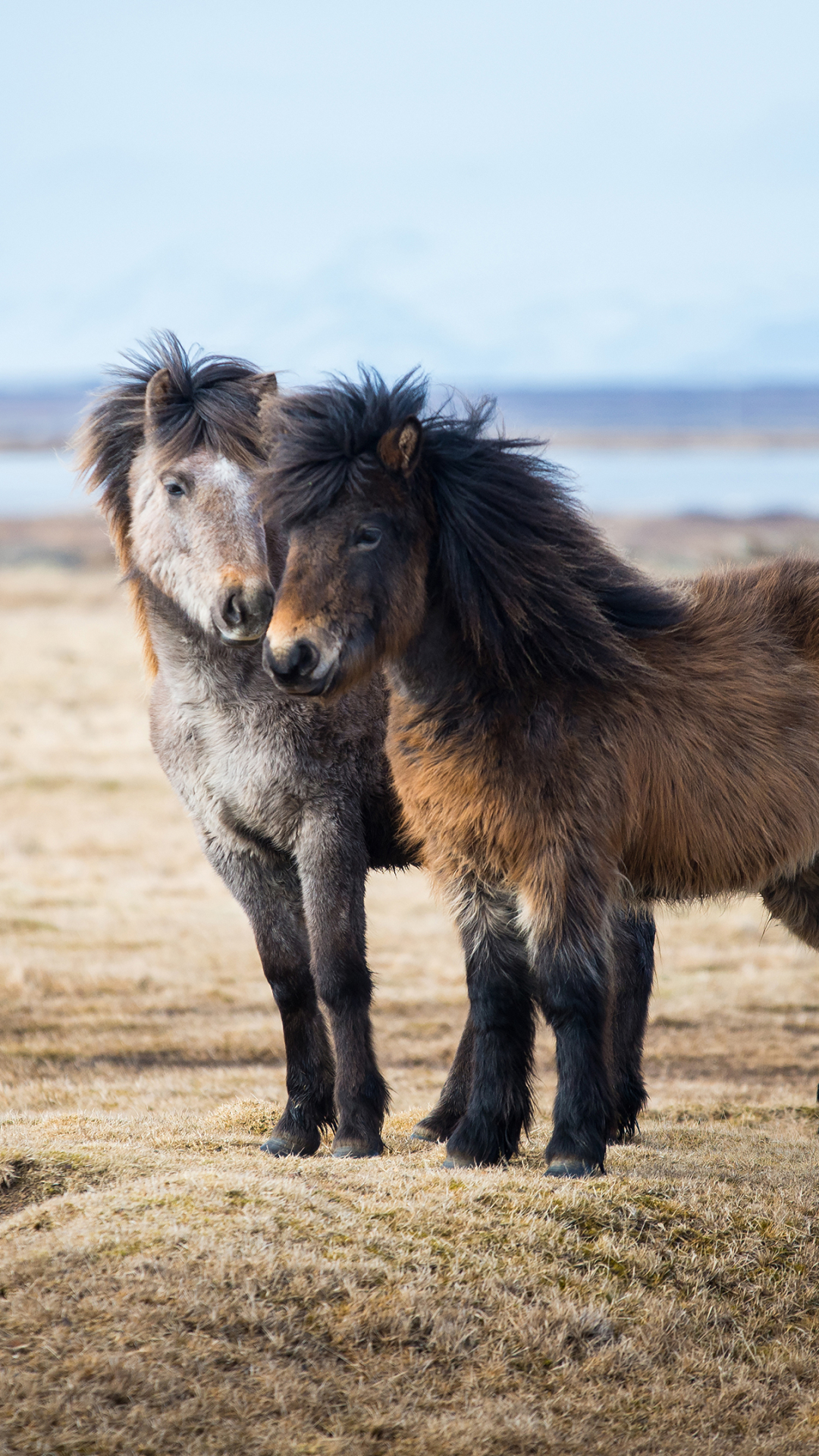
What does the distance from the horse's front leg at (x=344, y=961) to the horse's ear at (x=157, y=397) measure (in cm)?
204

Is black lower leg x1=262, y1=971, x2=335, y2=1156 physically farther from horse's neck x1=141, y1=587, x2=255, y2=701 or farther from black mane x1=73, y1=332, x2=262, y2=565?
black mane x1=73, y1=332, x2=262, y2=565

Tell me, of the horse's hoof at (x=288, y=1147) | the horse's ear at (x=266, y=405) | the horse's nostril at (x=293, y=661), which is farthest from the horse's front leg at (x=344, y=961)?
the horse's ear at (x=266, y=405)

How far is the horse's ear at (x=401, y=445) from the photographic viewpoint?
5230 mm

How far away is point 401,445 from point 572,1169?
9.76 feet

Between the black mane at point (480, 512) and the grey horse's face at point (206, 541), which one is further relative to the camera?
the grey horse's face at point (206, 541)

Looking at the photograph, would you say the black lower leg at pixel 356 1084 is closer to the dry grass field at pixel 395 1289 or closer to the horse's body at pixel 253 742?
the horse's body at pixel 253 742

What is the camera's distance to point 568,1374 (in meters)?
4.37

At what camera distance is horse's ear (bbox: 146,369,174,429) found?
640 cm

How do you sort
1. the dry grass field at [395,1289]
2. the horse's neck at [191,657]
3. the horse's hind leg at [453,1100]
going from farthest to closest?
the horse's hind leg at [453,1100] < the horse's neck at [191,657] < the dry grass field at [395,1289]

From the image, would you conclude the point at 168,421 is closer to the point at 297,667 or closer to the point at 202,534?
the point at 202,534

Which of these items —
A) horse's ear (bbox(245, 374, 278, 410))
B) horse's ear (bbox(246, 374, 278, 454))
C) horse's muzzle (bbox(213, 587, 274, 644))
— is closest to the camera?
horse's ear (bbox(246, 374, 278, 454))

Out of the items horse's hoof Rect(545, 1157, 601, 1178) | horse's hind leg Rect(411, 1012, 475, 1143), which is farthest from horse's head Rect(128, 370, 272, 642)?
horse's hoof Rect(545, 1157, 601, 1178)

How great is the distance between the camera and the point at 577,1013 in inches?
213

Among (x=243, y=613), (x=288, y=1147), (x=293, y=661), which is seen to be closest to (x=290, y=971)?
(x=288, y=1147)
